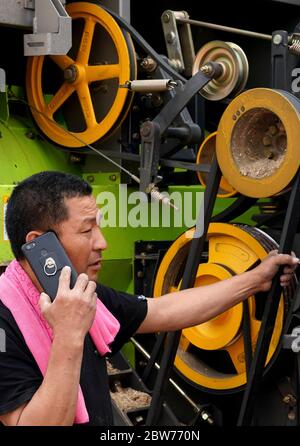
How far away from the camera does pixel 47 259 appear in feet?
6.96

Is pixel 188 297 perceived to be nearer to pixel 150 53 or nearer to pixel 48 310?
pixel 48 310

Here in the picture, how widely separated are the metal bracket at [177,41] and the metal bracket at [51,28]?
0.54 metres

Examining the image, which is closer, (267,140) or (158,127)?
(267,140)

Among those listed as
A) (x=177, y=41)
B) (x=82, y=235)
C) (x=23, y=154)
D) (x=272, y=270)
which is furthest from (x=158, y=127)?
(x=82, y=235)

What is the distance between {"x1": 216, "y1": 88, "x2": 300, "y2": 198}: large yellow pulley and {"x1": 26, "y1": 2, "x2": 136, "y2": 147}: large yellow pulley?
68 cm

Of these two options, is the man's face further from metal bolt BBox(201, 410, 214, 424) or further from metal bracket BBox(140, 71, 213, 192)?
metal bolt BBox(201, 410, 214, 424)

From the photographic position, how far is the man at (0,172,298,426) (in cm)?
196

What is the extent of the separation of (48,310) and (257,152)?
124 centimetres

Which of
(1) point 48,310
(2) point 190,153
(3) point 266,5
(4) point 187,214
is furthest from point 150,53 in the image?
(1) point 48,310

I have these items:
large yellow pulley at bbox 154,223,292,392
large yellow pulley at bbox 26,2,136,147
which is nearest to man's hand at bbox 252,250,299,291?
large yellow pulley at bbox 154,223,292,392

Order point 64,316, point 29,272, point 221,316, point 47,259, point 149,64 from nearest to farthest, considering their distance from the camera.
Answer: point 64,316 → point 47,259 → point 29,272 → point 221,316 → point 149,64

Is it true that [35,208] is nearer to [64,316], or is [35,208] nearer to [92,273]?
[92,273]

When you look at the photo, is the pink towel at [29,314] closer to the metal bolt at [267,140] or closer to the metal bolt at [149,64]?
the metal bolt at [267,140]

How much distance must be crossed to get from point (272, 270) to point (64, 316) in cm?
98
